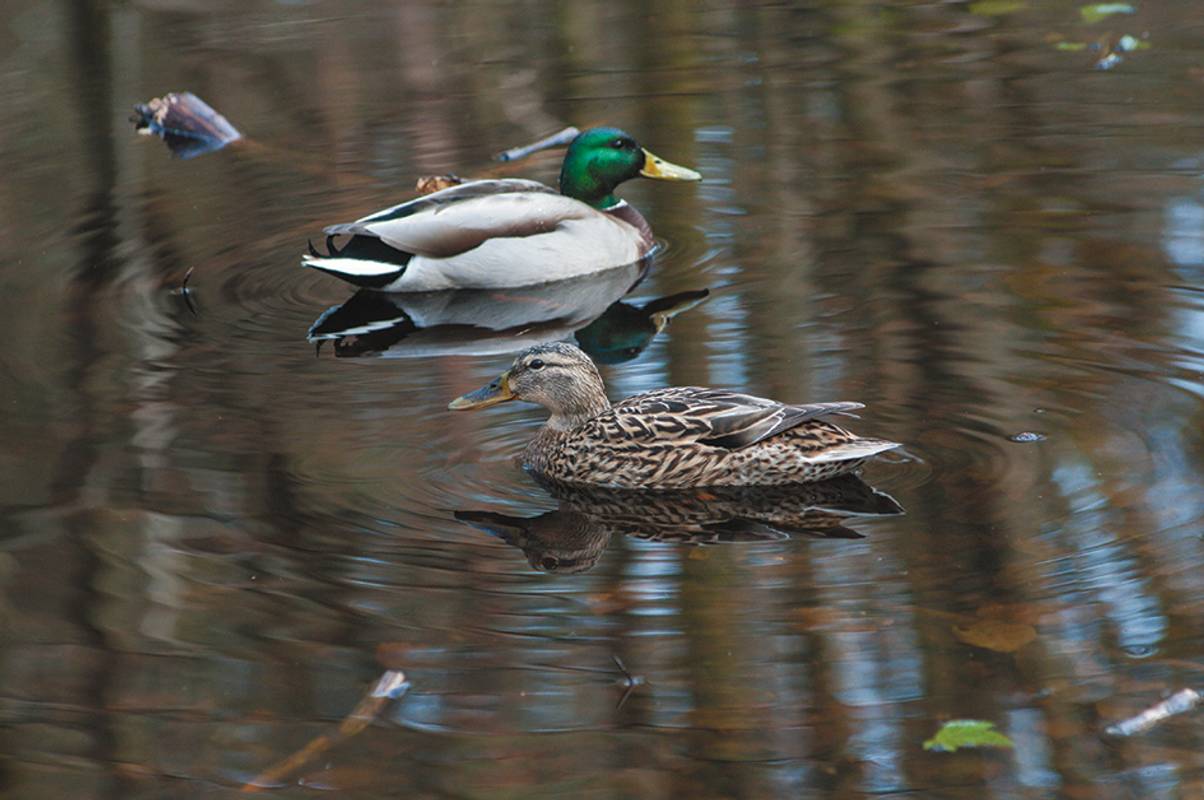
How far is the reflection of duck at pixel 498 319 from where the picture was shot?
8.98 metres

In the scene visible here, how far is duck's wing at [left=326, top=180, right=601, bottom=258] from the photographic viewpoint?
10.1m

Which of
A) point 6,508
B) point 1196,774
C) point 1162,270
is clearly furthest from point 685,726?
point 1162,270

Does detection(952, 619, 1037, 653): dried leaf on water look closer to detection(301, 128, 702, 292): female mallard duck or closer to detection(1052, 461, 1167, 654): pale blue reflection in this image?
detection(1052, 461, 1167, 654): pale blue reflection

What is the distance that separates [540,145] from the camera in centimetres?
1212

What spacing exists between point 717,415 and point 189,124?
7024 mm

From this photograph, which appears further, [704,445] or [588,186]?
[588,186]

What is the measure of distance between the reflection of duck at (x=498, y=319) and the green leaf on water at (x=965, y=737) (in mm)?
3794

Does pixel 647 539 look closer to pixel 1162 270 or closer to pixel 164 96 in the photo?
pixel 1162 270

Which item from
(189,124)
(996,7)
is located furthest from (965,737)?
(996,7)

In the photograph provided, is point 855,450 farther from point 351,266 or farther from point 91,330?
point 91,330

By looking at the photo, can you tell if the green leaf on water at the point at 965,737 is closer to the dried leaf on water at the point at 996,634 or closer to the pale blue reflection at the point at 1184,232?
the dried leaf on water at the point at 996,634

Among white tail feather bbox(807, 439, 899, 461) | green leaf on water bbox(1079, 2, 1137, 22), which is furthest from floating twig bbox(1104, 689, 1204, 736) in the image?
green leaf on water bbox(1079, 2, 1137, 22)

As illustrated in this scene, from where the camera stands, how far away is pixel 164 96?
13.5 metres

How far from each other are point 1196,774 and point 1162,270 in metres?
4.57
